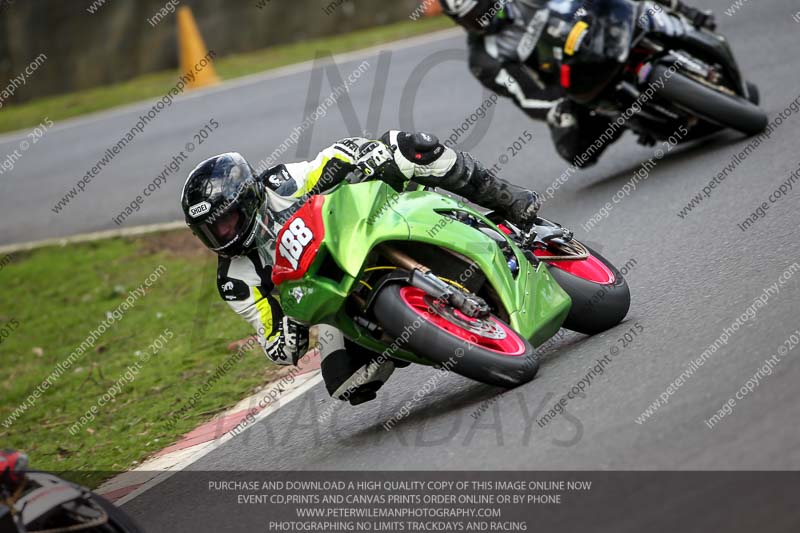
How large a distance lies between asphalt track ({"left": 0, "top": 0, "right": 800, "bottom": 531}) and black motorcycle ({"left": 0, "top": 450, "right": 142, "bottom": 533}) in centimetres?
120

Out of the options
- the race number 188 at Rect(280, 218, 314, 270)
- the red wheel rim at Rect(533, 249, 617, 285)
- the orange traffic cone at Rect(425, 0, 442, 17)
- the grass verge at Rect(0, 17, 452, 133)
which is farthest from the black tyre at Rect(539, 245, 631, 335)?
the orange traffic cone at Rect(425, 0, 442, 17)

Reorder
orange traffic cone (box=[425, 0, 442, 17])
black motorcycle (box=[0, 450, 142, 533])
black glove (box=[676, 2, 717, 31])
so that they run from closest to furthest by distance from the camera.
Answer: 1. black motorcycle (box=[0, 450, 142, 533])
2. black glove (box=[676, 2, 717, 31])
3. orange traffic cone (box=[425, 0, 442, 17])

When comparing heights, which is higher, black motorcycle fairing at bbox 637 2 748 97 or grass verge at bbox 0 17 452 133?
black motorcycle fairing at bbox 637 2 748 97

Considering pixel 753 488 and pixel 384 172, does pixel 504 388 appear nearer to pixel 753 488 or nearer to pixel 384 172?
pixel 384 172

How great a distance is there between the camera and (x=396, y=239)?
A: 554cm

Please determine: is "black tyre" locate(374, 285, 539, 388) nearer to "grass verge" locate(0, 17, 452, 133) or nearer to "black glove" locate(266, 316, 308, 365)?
"black glove" locate(266, 316, 308, 365)

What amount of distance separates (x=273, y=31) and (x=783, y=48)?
36.7ft

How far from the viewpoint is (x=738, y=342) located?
5.30 m

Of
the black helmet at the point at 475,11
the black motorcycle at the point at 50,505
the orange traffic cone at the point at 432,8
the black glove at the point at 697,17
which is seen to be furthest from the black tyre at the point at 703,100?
the orange traffic cone at the point at 432,8

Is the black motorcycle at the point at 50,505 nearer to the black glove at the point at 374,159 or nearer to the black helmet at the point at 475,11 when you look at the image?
the black glove at the point at 374,159

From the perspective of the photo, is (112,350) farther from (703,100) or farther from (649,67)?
(703,100)

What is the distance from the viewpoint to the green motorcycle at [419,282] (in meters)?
5.37

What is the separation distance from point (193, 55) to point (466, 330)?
14.9 meters

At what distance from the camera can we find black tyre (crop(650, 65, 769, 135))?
28.7 ft
